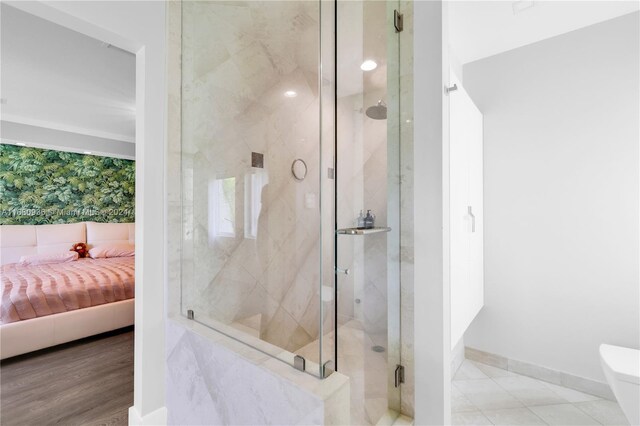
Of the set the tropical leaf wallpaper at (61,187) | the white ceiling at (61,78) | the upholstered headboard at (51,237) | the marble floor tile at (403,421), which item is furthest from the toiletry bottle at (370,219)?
the tropical leaf wallpaper at (61,187)

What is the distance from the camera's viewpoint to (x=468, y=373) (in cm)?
220

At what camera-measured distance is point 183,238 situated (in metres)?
1.61

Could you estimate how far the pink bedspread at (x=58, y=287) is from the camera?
8.40 feet

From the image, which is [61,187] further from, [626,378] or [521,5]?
[626,378]

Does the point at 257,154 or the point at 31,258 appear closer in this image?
the point at 257,154

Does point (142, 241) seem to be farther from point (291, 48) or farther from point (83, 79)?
point (83, 79)

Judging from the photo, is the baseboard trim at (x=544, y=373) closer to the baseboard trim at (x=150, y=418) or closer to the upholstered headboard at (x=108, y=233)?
the baseboard trim at (x=150, y=418)

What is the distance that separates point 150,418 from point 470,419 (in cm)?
179

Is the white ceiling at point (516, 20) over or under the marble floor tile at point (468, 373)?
over

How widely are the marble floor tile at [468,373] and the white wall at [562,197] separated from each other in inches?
6.8

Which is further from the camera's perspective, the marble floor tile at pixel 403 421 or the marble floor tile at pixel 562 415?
the marble floor tile at pixel 562 415

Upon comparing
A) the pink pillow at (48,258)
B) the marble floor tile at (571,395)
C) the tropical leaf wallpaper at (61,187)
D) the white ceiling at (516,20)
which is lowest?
the marble floor tile at (571,395)

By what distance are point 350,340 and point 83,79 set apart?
3.75 meters

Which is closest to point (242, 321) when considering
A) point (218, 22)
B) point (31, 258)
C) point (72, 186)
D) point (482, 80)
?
point (218, 22)
